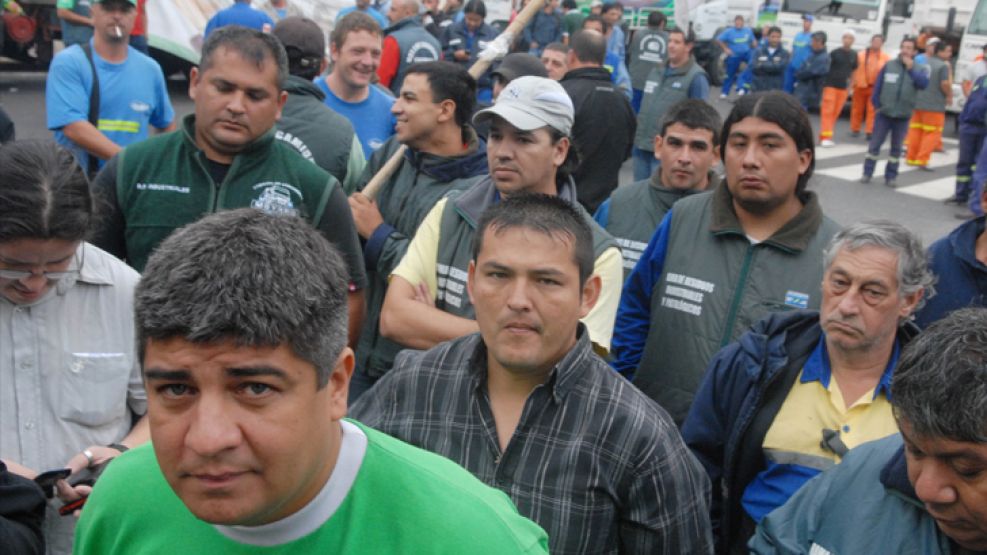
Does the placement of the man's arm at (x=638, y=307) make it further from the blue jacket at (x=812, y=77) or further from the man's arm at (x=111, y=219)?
the blue jacket at (x=812, y=77)

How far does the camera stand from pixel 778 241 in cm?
378

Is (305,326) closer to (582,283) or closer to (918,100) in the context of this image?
(582,283)

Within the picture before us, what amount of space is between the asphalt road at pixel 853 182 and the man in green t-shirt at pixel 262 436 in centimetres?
1059

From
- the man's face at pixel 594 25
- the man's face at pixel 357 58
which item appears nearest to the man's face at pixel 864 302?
the man's face at pixel 357 58

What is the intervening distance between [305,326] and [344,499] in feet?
0.92

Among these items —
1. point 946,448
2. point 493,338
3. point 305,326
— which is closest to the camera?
point 305,326

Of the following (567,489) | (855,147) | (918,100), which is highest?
(567,489)

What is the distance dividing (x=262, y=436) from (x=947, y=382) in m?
1.41

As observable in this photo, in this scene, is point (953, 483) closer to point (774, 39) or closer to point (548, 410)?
point (548, 410)

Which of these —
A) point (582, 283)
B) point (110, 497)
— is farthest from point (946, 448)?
point (110, 497)

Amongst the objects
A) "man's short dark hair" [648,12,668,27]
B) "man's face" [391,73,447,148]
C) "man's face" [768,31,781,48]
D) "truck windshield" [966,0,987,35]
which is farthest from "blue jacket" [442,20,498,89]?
"truck windshield" [966,0,987,35]

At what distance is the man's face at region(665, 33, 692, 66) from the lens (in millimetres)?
10828

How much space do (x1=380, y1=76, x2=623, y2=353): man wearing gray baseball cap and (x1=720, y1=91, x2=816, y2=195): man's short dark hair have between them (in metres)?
0.68

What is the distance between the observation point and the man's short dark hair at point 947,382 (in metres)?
2.10
